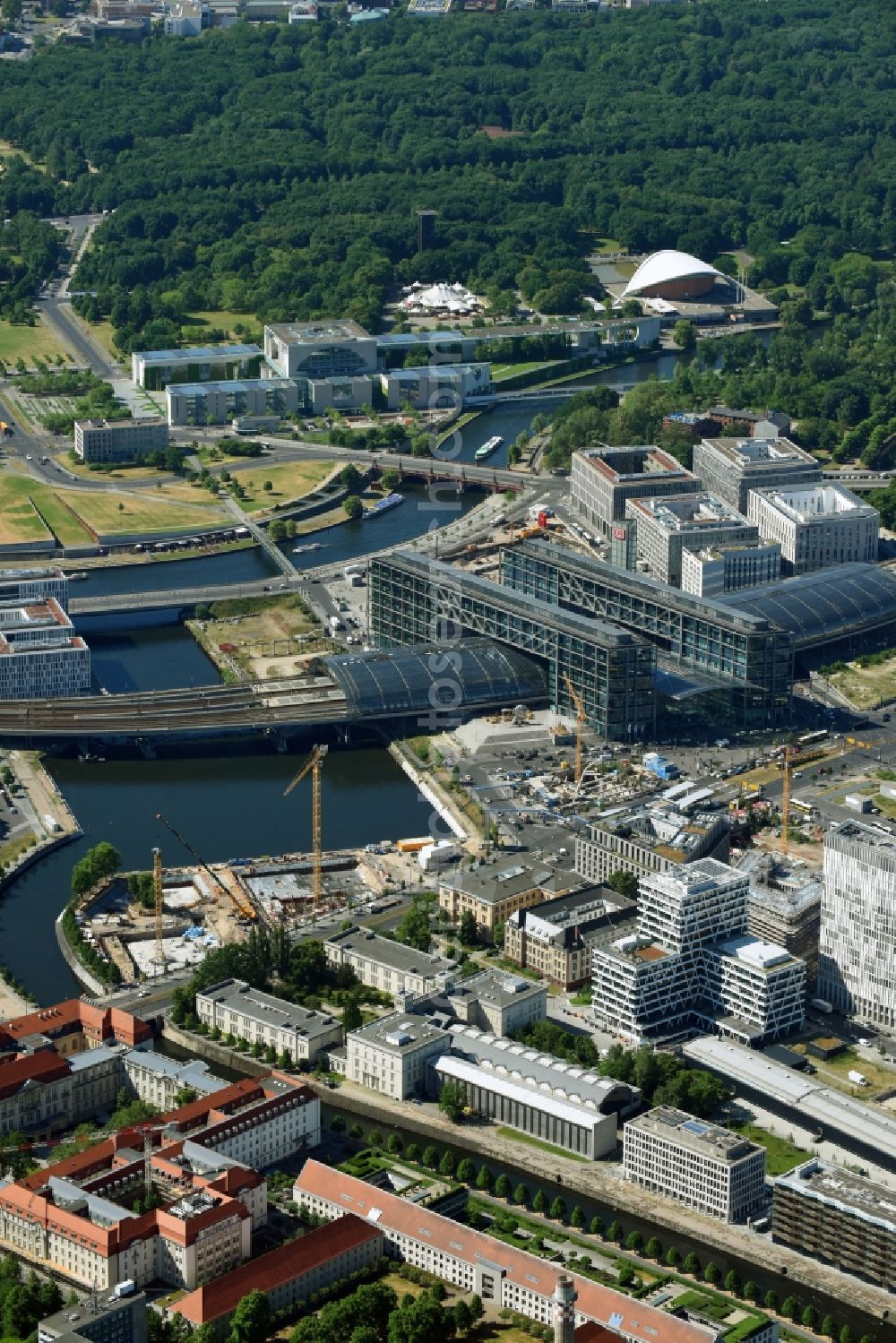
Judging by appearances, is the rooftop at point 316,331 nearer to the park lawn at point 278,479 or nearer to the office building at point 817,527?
the park lawn at point 278,479

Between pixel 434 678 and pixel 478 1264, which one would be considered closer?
pixel 478 1264

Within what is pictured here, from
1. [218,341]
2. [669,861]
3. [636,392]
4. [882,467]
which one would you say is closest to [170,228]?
[218,341]

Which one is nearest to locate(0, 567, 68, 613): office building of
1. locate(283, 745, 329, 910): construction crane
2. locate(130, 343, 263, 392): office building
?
locate(283, 745, 329, 910): construction crane

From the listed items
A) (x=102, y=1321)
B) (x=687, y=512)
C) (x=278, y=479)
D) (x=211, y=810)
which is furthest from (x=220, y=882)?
(x=278, y=479)

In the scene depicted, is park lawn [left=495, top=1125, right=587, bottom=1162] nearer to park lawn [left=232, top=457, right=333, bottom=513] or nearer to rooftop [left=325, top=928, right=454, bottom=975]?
rooftop [left=325, top=928, right=454, bottom=975]

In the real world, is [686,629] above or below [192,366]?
above

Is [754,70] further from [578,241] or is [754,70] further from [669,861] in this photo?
[669,861]

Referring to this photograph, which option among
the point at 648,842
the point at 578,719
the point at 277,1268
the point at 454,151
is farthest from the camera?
the point at 454,151

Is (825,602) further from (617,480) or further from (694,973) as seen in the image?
(694,973)
